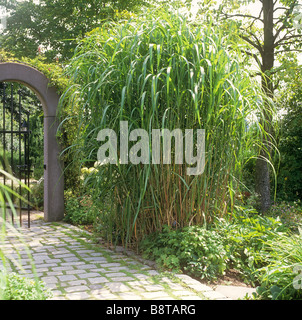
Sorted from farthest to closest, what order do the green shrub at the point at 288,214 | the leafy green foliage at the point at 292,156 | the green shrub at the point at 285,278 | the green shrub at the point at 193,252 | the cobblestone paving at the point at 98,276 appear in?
the leafy green foliage at the point at 292,156
the green shrub at the point at 288,214
the green shrub at the point at 193,252
the cobblestone paving at the point at 98,276
the green shrub at the point at 285,278

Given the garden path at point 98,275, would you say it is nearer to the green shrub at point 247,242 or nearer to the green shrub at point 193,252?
the green shrub at point 193,252

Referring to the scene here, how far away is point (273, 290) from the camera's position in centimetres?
265

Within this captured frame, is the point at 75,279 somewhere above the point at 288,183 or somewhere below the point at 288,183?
below

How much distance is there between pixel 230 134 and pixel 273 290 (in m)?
1.62

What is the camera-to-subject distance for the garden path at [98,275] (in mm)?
2846

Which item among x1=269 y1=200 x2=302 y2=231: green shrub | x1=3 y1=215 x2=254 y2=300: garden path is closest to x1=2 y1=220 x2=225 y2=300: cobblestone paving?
x1=3 y1=215 x2=254 y2=300: garden path

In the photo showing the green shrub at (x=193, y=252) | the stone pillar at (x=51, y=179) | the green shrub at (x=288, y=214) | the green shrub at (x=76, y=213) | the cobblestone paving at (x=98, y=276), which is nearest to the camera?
the cobblestone paving at (x=98, y=276)

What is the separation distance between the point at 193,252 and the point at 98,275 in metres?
0.89

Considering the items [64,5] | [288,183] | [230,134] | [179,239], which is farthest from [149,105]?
[64,5]

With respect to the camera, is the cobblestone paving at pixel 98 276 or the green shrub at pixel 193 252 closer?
the cobblestone paving at pixel 98 276

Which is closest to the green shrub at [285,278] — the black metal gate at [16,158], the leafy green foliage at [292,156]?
the black metal gate at [16,158]

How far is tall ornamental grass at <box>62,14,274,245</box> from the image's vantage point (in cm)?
364

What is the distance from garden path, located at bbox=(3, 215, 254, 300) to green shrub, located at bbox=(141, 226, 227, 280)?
150mm
